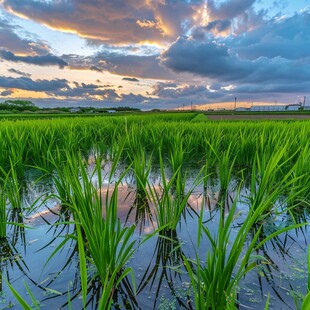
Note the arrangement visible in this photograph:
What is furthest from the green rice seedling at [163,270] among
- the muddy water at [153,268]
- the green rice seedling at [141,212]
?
the green rice seedling at [141,212]

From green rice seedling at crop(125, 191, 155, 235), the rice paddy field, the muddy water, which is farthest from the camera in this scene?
green rice seedling at crop(125, 191, 155, 235)

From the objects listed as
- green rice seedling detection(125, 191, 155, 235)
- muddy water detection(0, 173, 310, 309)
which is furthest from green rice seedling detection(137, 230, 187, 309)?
green rice seedling detection(125, 191, 155, 235)

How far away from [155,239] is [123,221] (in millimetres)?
429

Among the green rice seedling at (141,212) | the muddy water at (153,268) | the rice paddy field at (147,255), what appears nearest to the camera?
the rice paddy field at (147,255)

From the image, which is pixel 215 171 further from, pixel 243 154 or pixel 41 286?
pixel 41 286

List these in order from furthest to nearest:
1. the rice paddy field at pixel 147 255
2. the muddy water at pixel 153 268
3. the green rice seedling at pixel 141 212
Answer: the green rice seedling at pixel 141 212 < the muddy water at pixel 153 268 < the rice paddy field at pixel 147 255

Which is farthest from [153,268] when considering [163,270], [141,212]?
[141,212]

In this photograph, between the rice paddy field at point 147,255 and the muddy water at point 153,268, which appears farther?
the muddy water at point 153,268

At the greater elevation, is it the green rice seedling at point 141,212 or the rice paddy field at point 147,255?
the rice paddy field at point 147,255

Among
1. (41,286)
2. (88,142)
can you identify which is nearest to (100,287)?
(41,286)

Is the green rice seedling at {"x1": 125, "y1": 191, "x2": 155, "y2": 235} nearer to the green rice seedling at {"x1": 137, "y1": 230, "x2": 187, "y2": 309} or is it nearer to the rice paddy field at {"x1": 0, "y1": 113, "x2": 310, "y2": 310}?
the rice paddy field at {"x1": 0, "y1": 113, "x2": 310, "y2": 310}

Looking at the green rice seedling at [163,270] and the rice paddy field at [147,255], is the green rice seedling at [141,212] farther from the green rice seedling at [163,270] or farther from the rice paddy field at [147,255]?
the green rice seedling at [163,270]

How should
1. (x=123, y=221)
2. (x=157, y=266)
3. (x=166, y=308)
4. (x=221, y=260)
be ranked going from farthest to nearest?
1. (x=123, y=221)
2. (x=157, y=266)
3. (x=166, y=308)
4. (x=221, y=260)

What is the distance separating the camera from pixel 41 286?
1.33 meters
